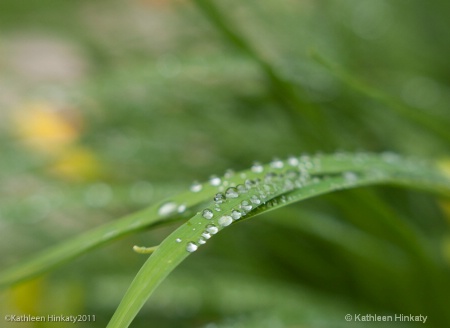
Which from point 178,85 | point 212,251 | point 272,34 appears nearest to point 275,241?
point 212,251

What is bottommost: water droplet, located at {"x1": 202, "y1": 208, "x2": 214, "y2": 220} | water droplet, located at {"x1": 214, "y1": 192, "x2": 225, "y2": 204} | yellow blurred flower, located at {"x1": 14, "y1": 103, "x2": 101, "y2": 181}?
water droplet, located at {"x1": 202, "y1": 208, "x2": 214, "y2": 220}

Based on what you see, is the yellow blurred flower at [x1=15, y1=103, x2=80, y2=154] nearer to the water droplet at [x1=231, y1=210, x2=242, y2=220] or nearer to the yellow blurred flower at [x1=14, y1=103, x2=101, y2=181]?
the yellow blurred flower at [x1=14, y1=103, x2=101, y2=181]

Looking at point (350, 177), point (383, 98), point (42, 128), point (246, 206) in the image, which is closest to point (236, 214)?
point (246, 206)

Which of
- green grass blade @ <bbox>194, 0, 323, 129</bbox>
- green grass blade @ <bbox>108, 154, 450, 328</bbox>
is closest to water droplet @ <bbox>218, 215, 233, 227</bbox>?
green grass blade @ <bbox>108, 154, 450, 328</bbox>

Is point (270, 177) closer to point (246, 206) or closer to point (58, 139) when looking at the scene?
point (246, 206)

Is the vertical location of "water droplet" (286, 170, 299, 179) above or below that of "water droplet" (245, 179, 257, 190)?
above

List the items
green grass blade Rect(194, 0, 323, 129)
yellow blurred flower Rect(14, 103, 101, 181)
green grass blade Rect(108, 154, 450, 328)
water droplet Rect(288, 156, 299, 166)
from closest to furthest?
green grass blade Rect(108, 154, 450, 328)
water droplet Rect(288, 156, 299, 166)
green grass blade Rect(194, 0, 323, 129)
yellow blurred flower Rect(14, 103, 101, 181)

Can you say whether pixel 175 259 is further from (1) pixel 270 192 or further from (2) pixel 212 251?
(2) pixel 212 251

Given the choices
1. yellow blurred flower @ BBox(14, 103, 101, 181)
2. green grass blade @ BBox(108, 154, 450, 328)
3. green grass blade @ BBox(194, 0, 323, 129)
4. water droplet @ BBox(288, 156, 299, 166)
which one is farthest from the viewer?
yellow blurred flower @ BBox(14, 103, 101, 181)

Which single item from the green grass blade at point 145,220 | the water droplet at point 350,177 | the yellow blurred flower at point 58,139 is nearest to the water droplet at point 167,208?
the green grass blade at point 145,220
